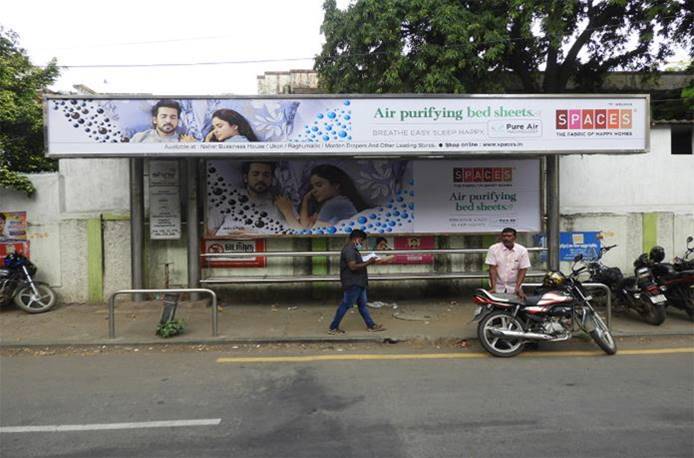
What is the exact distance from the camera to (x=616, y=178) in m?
9.76

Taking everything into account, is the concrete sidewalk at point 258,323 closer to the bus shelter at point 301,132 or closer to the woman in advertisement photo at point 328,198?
the bus shelter at point 301,132

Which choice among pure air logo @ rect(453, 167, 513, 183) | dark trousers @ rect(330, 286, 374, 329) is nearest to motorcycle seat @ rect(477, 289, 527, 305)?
dark trousers @ rect(330, 286, 374, 329)

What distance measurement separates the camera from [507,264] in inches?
272

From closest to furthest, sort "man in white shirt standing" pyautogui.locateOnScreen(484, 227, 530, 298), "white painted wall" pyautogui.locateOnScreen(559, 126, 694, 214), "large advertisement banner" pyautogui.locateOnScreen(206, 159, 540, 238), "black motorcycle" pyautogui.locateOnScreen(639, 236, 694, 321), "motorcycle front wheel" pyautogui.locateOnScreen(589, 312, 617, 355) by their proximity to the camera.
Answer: "motorcycle front wheel" pyautogui.locateOnScreen(589, 312, 617, 355) → "man in white shirt standing" pyautogui.locateOnScreen(484, 227, 530, 298) → "black motorcycle" pyautogui.locateOnScreen(639, 236, 694, 321) → "large advertisement banner" pyautogui.locateOnScreen(206, 159, 540, 238) → "white painted wall" pyautogui.locateOnScreen(559, 126, 694, 214)

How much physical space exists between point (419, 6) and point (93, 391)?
13530 mm

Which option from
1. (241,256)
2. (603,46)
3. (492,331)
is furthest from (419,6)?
(492,331)

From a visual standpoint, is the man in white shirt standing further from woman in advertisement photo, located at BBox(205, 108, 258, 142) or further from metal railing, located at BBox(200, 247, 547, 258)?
woman in advertisement photo, located at BBox(205, 108, 258, 142)

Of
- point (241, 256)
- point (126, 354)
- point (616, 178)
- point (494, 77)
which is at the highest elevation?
point (494, 77)

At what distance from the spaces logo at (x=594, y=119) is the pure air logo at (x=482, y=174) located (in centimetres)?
168

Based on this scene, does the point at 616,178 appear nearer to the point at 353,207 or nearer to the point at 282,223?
the point at 353,207

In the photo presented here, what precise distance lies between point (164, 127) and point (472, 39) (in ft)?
36.0

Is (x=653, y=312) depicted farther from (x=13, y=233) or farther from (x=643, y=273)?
(x=13, y=233)

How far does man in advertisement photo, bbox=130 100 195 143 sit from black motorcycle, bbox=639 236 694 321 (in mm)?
7329

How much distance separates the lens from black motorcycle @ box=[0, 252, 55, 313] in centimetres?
884
